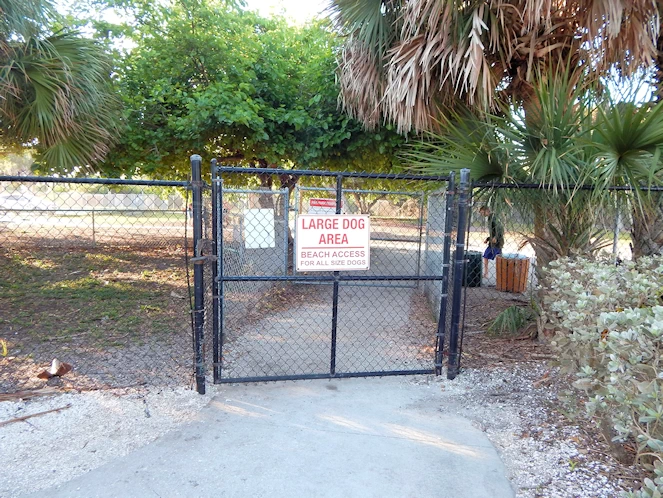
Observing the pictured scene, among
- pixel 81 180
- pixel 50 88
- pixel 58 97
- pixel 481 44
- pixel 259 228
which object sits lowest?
pixel 259 228

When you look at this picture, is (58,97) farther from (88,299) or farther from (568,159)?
(568,159)

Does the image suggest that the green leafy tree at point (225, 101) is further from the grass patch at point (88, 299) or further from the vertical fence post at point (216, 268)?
the vertical fence post at point (216, 268)

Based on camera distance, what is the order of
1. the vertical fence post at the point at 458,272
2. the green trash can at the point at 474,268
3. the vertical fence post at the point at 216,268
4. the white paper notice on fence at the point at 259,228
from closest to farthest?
the vertical fence post at the point at 216,268
the vertical fence post at the point at 458,272
the white paper notice on fence at the point at 259,228
the green trash can at the point at 474,268

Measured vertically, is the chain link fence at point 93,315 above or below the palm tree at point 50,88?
below

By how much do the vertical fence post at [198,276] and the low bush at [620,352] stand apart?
2.82 metres

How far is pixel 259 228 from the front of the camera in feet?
21.2

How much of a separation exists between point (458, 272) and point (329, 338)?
2257 millimetres

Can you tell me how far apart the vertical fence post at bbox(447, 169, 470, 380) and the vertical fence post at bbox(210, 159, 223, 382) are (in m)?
2.13

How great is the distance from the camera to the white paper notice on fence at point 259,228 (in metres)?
6.22

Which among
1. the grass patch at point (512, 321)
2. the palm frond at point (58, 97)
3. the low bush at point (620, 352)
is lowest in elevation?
the grass patch at point (512, 321)

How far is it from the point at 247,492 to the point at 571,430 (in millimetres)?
2439

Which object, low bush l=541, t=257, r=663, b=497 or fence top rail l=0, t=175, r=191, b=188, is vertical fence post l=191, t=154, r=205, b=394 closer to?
fence top rail l=0, t=175, r=191, b=188

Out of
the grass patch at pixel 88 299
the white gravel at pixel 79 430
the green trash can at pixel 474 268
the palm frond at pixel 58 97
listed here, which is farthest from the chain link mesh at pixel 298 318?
the palm frond at pixel 58 97

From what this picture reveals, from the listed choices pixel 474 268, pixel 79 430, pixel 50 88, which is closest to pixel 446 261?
pixel 79 430
